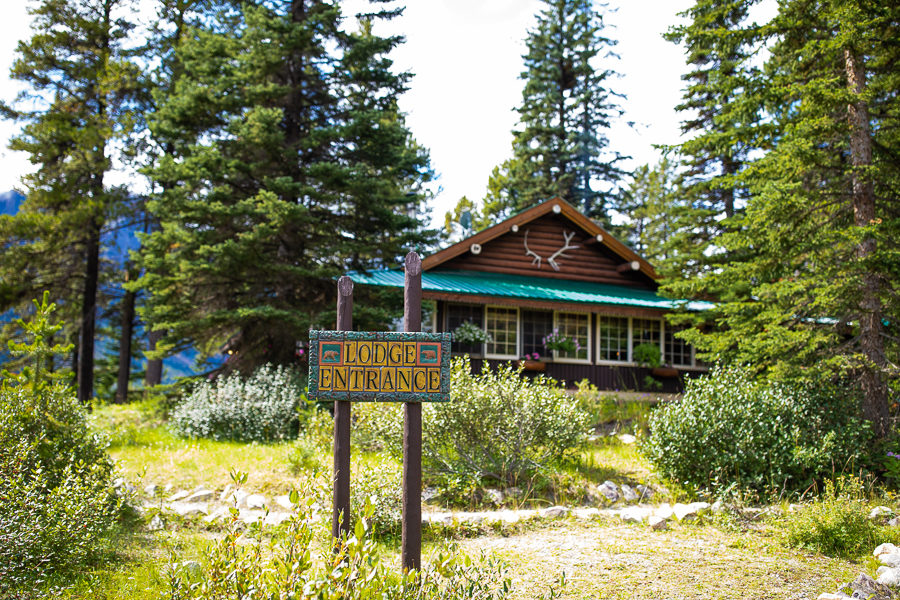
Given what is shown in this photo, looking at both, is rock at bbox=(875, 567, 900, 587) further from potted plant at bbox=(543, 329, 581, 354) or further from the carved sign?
the carved sign

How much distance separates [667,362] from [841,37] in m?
9.52

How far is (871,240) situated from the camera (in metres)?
9.68

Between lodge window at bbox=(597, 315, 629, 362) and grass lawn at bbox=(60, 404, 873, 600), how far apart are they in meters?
7.84

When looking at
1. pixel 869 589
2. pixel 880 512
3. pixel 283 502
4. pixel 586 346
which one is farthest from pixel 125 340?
pixel 869 589

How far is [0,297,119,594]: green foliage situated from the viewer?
16.4 feet

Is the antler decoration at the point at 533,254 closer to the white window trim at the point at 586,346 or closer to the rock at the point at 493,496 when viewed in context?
the white window trim at the point at 586,346

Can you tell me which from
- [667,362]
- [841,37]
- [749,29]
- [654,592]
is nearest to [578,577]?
[654,592]

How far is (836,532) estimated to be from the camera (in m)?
6.49

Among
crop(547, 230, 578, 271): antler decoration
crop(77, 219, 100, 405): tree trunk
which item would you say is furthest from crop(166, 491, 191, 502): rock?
crop(547, 230, 578, 271): antler decoration

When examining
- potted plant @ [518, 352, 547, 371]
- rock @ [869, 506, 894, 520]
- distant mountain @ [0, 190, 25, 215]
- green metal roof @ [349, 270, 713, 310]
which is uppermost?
distant mountain @ [0, 190, 25, 215]

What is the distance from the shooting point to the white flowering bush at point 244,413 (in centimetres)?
1216

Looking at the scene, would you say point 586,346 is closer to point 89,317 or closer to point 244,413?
point 244,413

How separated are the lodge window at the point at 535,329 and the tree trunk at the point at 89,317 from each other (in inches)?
472

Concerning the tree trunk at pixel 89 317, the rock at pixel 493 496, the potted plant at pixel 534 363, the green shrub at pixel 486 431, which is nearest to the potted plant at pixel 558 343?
the potted plant at pixel 534 363
